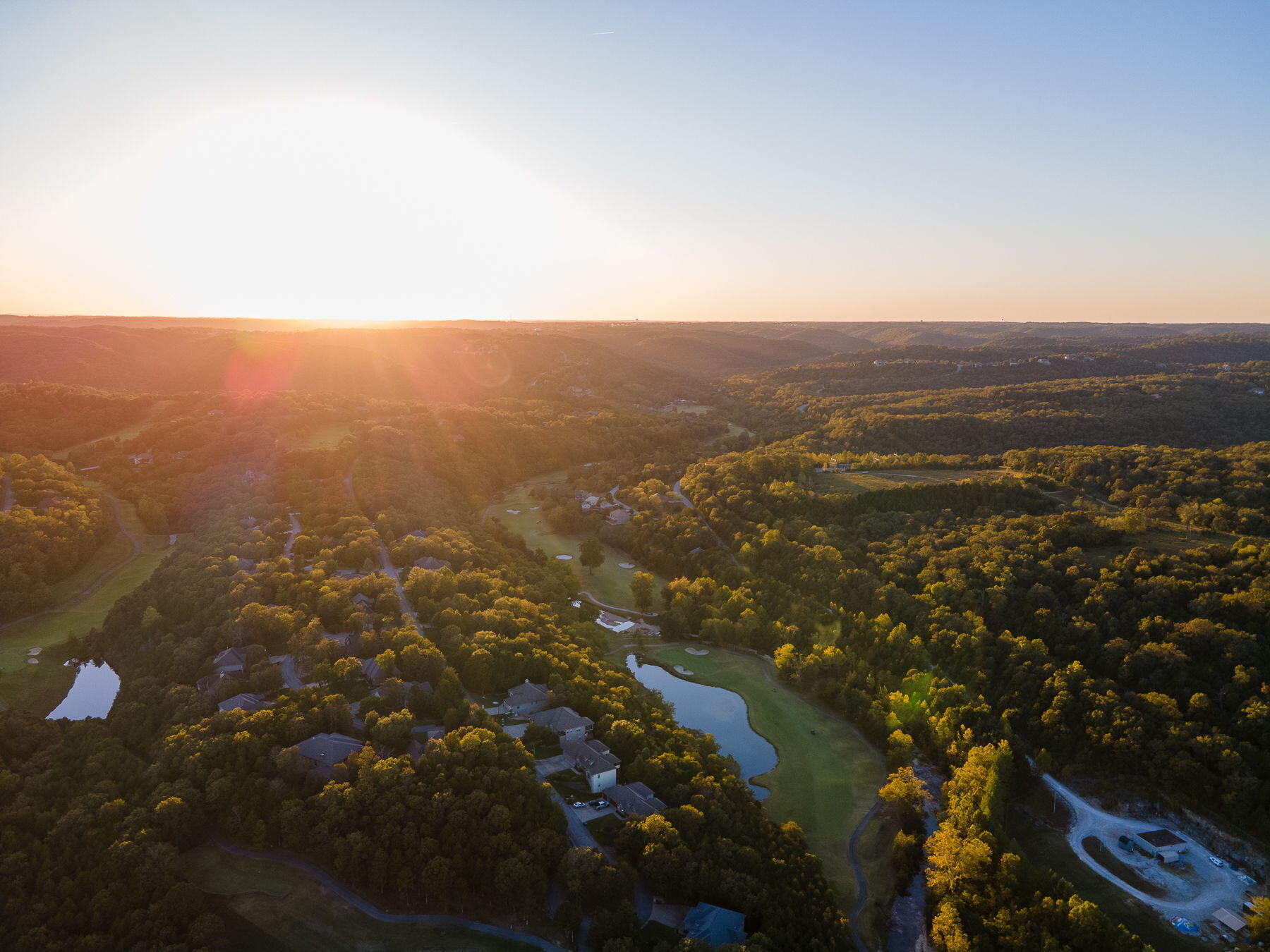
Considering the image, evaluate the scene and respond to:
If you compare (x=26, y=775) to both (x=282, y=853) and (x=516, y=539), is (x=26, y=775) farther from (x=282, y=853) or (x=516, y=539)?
(x=516, y=539)

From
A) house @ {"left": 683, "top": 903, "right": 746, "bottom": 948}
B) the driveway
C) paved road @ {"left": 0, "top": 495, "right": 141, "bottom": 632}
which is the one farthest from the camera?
paved road @ {"left": 0, "top": 495, "right": 141, "bottom": 632}

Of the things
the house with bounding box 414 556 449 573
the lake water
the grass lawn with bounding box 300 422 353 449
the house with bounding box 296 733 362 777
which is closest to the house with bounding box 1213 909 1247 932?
the house with bounding box 296 733 362 777

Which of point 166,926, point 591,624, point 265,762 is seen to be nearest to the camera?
point 166,926

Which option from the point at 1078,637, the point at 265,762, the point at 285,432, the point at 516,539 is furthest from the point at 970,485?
the point at 285,432

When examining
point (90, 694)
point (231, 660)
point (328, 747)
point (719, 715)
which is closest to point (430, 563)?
point (231, 660)

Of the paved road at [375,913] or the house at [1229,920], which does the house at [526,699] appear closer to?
the paved road at [375,913]

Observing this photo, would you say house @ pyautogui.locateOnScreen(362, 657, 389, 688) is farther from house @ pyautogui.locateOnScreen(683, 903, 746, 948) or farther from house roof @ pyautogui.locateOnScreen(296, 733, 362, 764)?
house @ pyautogui.locateOnScreen(683, 903, 746, 948)
